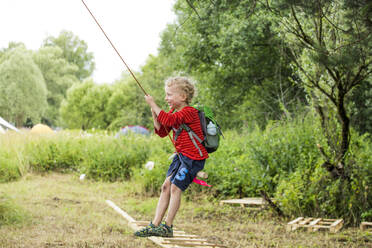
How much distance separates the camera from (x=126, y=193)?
28.2 ft

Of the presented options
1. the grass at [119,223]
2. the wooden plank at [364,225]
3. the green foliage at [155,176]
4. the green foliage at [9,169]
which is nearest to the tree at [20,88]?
the green foliage at [9,169]

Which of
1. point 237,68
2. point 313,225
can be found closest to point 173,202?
point 313,225

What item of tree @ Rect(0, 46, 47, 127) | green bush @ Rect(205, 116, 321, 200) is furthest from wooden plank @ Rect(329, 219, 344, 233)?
tree @ Rect(0, 46, 47, 127)

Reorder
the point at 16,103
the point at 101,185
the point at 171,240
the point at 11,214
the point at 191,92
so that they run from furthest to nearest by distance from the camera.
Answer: the point at 16,103
the point at 101,185
the point at 11,214
the point at 171,240
the point at 191,92

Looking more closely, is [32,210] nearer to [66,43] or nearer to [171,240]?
[171,240]

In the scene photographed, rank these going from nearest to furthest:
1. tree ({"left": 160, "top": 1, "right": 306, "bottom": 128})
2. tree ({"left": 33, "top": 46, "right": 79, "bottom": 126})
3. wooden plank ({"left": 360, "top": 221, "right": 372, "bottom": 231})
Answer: wooden plank ({"left": 360, "top": 221, "right": 372, "bottom": 231})
tree ({"left": 160, "top": 1, "right": 306, "bottom": 128})
tree ({"left": 33, "top": 46, "right": 79, "bottom": 126})

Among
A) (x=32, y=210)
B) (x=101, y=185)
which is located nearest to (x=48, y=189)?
(x=101, y=185)

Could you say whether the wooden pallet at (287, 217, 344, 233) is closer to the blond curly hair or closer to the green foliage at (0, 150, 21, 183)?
the blond curly hair

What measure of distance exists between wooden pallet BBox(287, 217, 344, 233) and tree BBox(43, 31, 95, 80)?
42.5 m

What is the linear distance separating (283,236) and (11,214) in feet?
11.9

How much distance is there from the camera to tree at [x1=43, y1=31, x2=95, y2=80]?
44969mm

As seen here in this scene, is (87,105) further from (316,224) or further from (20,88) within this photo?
(316,224)

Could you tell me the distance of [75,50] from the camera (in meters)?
45.7

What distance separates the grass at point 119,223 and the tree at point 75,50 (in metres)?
38.7
